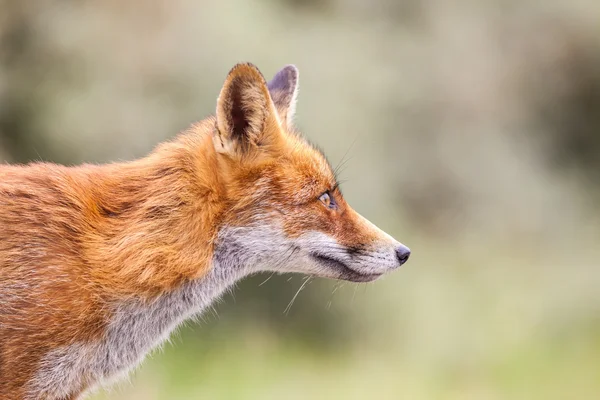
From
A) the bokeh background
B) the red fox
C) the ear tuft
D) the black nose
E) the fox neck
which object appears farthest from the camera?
the bokeh background

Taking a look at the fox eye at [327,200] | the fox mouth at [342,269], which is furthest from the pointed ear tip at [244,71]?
the fox mouth at [342,269]

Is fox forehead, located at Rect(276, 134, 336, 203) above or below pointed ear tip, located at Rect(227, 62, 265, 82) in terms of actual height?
below

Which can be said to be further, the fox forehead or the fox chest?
the fox forehead

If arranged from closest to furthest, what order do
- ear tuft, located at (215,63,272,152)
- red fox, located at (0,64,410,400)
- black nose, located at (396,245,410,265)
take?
red fox, located at (0,64,410,400) < ear tuft, located at (215,63,272,152) < black nose, located at (396,245,410,265)

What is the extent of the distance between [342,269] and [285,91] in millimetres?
1270

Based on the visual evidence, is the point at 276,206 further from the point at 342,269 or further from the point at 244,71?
the point at 244,71

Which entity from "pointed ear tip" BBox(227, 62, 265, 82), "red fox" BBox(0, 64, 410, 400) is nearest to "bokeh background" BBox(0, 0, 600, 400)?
"red fox" BBox(0, 64, 410, 400)

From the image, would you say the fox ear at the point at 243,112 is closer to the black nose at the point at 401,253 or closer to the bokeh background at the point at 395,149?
the black nose at the point at 401,253

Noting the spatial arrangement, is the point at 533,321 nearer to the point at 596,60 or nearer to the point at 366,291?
the point at 366,291

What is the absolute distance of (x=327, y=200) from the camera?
4055 mm

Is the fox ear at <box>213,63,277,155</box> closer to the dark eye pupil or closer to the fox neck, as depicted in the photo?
the fox neck

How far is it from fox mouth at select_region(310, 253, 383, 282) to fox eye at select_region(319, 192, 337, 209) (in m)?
0.29

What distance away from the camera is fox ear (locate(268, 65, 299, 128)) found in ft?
14.8

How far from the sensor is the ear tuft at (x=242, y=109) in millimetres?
3713
